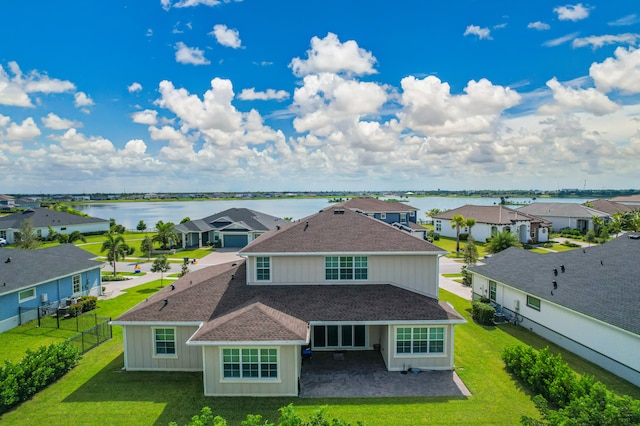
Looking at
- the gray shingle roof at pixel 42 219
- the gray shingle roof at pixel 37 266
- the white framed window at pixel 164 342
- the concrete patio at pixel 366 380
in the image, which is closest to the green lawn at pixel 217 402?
the concrete patio at pixel 366 380

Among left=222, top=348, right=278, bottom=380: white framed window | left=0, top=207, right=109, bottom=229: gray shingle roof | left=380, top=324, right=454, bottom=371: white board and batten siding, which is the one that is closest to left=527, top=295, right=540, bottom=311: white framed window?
left=380, top=324, right=454, bottom=371: white board and batten siding

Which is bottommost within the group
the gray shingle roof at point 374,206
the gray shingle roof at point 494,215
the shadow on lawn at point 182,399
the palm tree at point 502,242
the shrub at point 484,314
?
the shadow on lawn at point 182,399

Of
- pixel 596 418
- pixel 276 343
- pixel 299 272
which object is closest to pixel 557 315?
pixel 596 418

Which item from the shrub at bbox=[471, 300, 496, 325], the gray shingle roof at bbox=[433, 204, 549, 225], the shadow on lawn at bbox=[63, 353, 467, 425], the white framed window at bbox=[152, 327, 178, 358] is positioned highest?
the gray shingle roof at bbox=[433, 204, 549, 225]

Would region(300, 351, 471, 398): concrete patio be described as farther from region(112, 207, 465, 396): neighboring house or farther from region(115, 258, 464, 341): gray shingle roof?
region(115, 258, 464, 341): gray shingle roof

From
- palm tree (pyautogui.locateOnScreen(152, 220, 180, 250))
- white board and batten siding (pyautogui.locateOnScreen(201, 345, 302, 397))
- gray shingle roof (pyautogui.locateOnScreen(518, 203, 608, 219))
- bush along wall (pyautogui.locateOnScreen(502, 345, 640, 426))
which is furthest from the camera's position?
gray shingle roof (pyautogui.locateOnScreen(518, 203, 608, 219))

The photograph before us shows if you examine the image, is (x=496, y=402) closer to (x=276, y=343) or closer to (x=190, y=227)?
(x=276, y=343)

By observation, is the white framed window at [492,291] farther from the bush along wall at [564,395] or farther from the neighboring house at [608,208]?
the neighboring house at [608,208]
